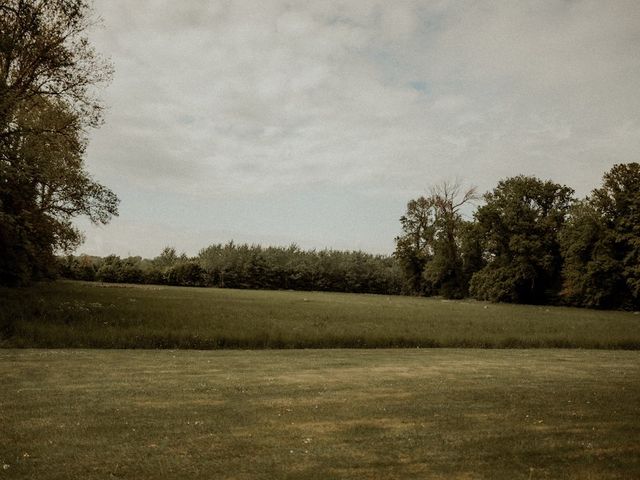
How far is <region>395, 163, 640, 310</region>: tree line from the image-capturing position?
60969 mm

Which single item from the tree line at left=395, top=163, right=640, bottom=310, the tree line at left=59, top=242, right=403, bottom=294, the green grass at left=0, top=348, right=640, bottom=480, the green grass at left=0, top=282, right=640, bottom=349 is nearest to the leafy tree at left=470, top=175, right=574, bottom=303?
the tree line at left=395, top=163, right=640, bottom=310

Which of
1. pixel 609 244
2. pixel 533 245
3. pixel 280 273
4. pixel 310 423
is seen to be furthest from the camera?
pixel 280 273

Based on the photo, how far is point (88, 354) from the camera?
1872 centimetres

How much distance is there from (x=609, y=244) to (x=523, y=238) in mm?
12739

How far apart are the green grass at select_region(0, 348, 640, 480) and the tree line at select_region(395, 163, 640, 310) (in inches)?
2053

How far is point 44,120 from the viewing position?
30953mm

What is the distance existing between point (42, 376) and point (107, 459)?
782 cm

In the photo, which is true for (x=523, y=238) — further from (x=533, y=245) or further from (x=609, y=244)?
(x=609, y=244)

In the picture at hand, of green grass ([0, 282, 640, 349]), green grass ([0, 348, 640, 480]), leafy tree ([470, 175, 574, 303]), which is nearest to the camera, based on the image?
green grass ([0, 348, 640, 480])

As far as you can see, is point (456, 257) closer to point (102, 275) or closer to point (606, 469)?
point (102, 275)

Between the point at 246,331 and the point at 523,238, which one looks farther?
the point at 523,238

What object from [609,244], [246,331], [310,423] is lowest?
[310,423]

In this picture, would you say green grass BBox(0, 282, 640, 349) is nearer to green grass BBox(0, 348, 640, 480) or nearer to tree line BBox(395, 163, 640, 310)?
green grass BBox(0, 348, 640, 480)

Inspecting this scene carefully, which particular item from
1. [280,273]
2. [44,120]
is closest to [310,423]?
[44,120]
